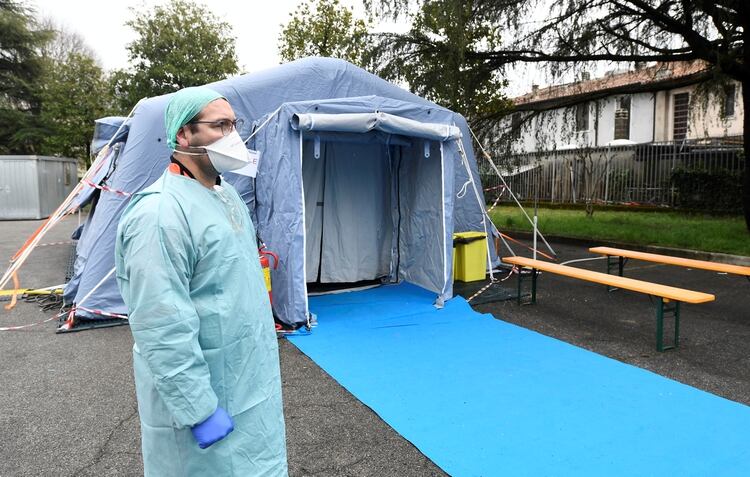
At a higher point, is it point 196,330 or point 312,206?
point 312,206

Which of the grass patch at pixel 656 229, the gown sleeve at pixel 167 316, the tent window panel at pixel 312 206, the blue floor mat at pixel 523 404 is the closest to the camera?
the gown sleeve at pixel 167 316

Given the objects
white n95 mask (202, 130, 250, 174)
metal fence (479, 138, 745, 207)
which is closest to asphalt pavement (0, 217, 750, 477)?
white n95 mask (202, 130, 250, 174)

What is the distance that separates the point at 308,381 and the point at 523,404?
1595 millimetres

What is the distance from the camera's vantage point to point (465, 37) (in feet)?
30.0

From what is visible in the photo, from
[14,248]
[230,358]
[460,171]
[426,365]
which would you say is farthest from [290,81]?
[14,248]

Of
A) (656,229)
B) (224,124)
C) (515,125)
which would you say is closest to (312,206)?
(224,124)

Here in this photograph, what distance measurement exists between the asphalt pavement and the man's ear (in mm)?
1872

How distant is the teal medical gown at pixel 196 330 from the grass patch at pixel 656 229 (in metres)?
9.24

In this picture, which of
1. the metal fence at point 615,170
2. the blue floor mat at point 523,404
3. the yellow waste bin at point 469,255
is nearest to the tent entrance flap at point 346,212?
the yellow waste bin at point 469,255

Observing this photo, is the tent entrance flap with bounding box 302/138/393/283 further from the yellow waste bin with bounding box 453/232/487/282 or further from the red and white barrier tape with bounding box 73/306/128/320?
the red and white barrier tape with bounding box 73/306/128/320

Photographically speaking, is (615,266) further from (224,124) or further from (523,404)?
(224,124)

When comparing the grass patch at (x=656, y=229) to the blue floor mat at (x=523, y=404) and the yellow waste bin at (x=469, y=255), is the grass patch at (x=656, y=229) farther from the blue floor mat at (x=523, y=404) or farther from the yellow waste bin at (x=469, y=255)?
the blue floor mat at (x=523, y=404)

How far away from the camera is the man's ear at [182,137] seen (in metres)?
1.77

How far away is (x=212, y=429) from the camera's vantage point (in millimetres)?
1539
